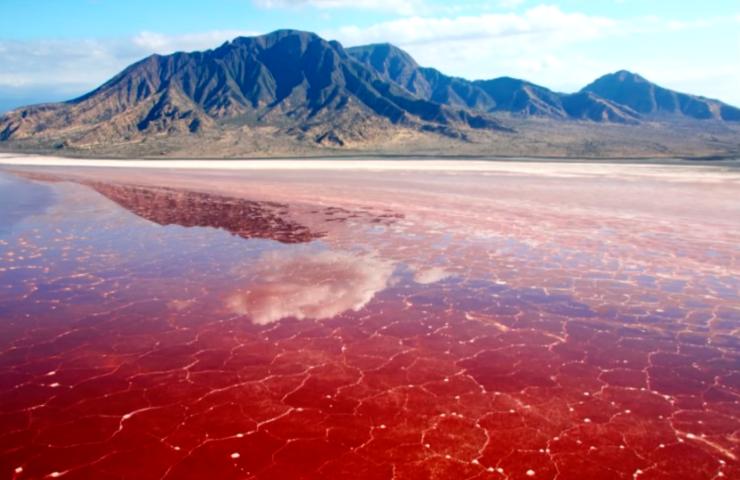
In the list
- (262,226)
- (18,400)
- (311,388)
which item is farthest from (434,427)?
(262,226)

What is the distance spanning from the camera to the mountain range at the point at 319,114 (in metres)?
83.4

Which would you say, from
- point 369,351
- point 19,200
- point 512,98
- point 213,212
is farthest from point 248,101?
point 369,351

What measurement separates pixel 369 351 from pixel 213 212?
15191 millimetres

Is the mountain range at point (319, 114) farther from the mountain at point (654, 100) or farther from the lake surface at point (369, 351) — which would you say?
the lake surface at point (369, 351)

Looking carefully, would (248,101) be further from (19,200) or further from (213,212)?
(213,212)

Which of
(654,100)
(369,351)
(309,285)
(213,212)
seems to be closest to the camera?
(369,351)

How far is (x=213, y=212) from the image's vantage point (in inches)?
869

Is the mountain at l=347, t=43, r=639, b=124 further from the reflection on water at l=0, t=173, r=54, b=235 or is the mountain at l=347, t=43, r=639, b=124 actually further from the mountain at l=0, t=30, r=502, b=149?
the reflection on water at l=0, t=173, r=54, b=235

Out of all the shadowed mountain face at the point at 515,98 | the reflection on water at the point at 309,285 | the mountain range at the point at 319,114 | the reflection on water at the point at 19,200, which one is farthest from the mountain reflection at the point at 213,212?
the shadowed mountain face at the point at 515,98

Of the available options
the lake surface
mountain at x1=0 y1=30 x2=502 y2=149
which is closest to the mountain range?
mountain at x1=0 y1=30 x2=502 y2=149

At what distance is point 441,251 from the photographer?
15.1m

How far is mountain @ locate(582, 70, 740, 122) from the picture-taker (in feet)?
454

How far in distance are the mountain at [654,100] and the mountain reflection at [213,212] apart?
142653 millimetres

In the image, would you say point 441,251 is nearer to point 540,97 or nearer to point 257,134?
point 257,134
